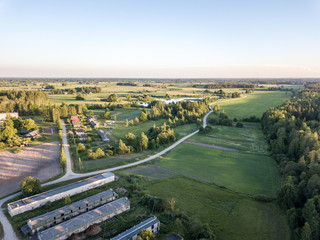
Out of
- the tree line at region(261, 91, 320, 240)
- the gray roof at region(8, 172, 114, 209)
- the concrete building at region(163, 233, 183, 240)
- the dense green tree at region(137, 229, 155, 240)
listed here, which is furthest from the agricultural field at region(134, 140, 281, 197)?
the dense green tree at region(137, 229, 155, 240)

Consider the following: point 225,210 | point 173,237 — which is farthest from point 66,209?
point 225,210

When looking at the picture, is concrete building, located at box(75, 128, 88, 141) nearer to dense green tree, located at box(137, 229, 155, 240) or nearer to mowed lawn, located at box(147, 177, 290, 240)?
mowed lawn, located at box(147, 177, 290, 240)

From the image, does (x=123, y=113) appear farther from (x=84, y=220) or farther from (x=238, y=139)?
(x=84, y=220)

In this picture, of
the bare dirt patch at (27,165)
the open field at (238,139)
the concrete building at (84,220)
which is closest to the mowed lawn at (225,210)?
the concrete building at (84,220)

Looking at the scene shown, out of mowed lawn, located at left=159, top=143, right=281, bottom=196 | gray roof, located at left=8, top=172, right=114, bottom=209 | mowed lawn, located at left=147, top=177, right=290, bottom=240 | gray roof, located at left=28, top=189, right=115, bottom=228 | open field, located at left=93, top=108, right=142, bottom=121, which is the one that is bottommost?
mowed lawn, located at left=147, top=177, right=290, bottom=240

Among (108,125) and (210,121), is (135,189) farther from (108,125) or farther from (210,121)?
(210,121)

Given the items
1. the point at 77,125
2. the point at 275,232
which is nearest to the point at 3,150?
the point at 77,125
